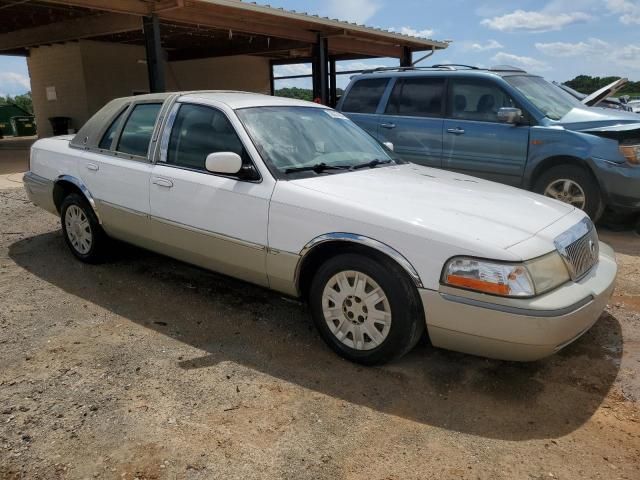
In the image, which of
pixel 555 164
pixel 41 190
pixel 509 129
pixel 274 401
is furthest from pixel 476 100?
pixel 274 401

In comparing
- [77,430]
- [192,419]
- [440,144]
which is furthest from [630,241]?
[77,430]

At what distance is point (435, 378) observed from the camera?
3.27 m

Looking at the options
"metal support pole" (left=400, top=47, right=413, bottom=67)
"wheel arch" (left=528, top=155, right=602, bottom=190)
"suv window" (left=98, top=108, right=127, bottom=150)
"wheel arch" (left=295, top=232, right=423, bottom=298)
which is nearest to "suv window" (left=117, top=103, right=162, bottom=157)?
"suv window" (left=98, top=108, right=127, bottom=150)

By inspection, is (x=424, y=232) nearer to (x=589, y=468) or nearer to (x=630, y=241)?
(x=589, y=468)

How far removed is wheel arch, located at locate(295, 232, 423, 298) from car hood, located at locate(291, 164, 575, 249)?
0.42 ft

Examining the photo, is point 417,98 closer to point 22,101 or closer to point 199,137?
point 199,137

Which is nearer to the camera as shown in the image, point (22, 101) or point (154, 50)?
point (154, 50)

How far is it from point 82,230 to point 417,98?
4.57 metres

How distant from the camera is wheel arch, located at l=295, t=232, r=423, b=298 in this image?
3.07m

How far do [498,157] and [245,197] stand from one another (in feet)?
13.5

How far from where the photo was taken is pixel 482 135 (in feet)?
22.4

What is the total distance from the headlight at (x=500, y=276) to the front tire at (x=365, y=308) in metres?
0.29

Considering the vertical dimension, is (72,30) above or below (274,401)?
above

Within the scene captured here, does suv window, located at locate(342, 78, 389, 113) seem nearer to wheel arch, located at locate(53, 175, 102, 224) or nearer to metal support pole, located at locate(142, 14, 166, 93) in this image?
wheel arch, located at locate(53, 175, 102, 224)
